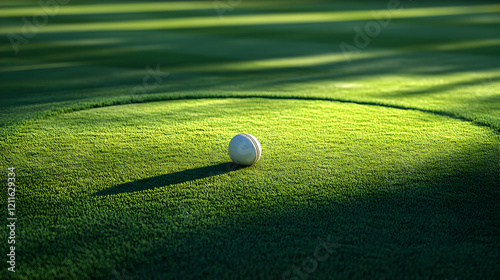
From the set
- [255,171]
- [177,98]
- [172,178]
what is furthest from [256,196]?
[177,98]

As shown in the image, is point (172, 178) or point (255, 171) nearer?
point (172, 178)

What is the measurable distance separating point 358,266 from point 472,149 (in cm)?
254

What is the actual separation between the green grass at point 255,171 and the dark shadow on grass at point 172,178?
0.02 metres

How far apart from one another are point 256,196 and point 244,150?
21.0 inches

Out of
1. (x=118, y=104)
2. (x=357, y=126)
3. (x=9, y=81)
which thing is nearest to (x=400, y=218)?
(x=357, y=126)

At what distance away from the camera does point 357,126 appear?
5223mm

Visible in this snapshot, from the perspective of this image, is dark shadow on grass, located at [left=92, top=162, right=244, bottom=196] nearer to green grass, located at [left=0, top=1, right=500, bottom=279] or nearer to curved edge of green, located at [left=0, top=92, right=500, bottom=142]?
green grass, located at [left=0, top=1, right=500, bottom=279]

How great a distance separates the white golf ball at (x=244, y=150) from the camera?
389cm

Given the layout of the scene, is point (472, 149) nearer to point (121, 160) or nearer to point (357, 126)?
point (357, 126)

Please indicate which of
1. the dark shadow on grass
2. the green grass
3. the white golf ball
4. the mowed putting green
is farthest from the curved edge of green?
the white golf ball

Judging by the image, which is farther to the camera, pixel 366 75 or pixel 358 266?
pixel 366 75

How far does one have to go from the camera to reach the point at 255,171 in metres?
3.95

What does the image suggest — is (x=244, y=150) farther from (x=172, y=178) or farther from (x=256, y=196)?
(x=172, y=178)

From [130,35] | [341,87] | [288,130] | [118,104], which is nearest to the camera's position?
[288,130]
